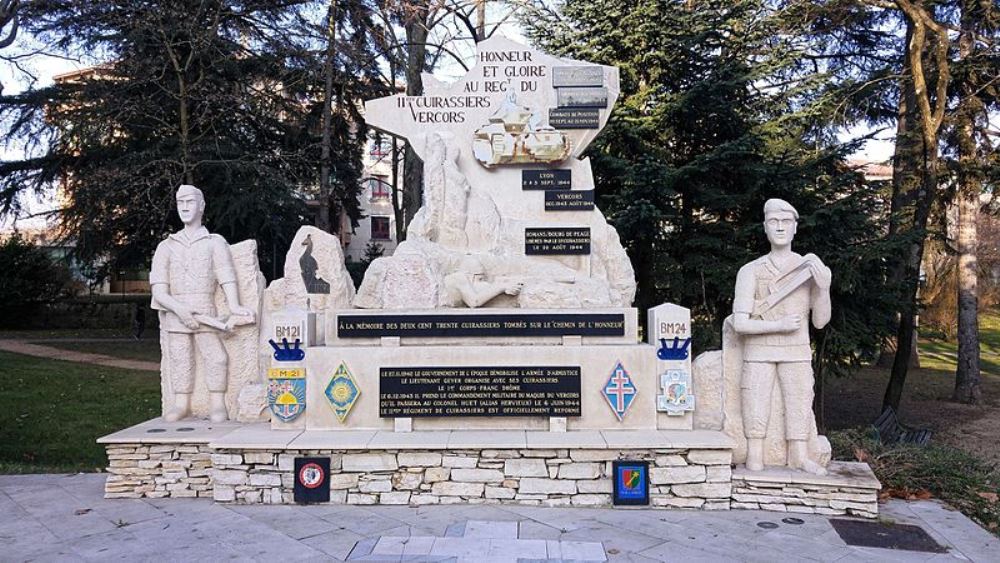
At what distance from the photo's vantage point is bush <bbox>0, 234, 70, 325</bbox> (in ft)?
80.9

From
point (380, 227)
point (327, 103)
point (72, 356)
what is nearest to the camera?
point (327, 103)

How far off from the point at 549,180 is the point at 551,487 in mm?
3967

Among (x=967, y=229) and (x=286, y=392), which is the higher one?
(x=967, y=229)

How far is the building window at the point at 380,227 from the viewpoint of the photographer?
124 feet

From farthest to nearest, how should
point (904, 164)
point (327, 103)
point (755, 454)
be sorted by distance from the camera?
point (327, 103) < point (904, 164) < point (755, 454)

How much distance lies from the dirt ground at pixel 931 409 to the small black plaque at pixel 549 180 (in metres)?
9.01

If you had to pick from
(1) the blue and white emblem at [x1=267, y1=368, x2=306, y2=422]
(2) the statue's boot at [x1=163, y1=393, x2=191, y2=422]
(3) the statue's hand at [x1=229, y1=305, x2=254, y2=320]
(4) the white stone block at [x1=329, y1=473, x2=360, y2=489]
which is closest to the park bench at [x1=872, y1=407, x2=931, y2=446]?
(4) the white stone block at [x1=329, y1=473, x2=360, y2=489]

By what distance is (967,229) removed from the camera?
1650 cm

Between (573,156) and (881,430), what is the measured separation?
7225mm

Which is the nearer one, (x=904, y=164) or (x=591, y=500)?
(x=591, y=500)

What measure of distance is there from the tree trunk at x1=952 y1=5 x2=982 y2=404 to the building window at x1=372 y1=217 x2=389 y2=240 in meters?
28.9

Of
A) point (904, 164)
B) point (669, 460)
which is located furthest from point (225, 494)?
point (904, 164)

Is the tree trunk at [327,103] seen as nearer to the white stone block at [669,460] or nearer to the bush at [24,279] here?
the white stone block at [669,460]

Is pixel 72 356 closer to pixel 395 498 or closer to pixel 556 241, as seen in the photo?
pixel 395 498
